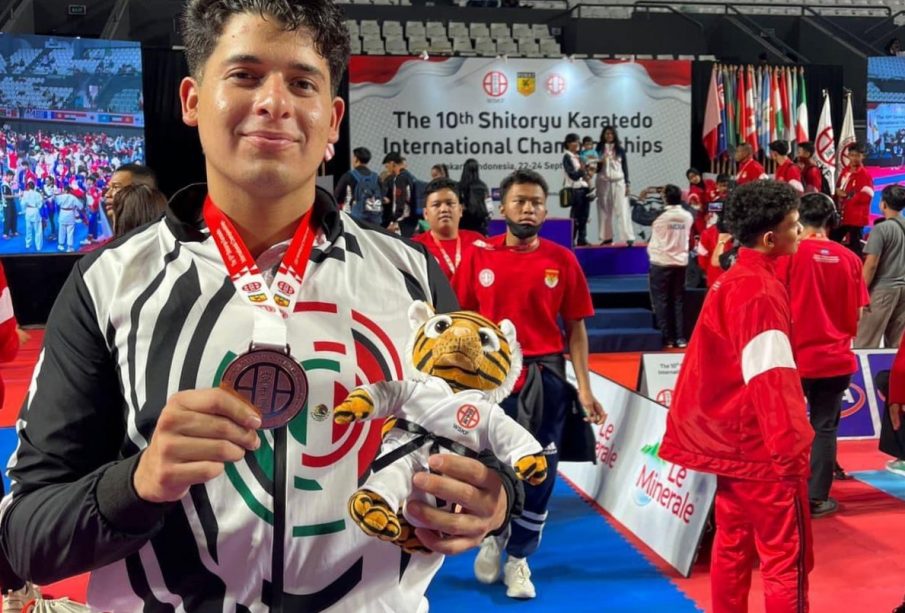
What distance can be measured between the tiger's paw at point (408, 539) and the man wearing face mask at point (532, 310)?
304 cm

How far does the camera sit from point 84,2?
14227 mm

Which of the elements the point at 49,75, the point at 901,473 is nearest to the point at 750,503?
the point at 901,473

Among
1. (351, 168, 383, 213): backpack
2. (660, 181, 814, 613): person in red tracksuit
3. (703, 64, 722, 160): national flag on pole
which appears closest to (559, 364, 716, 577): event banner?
(660, 181, 814, 613): person in red tracksuit

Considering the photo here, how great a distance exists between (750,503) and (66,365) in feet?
7.97

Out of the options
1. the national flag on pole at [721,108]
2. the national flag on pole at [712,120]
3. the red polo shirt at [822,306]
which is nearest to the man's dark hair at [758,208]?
the red polo shirt at [822,306]

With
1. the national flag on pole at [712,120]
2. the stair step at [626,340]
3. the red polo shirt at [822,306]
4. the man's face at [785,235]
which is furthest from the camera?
the national flag on pole at [712,120]

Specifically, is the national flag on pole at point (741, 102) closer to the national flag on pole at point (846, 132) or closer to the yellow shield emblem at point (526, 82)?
the national flag on pole at point (846, 132)

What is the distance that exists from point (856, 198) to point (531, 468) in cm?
1329

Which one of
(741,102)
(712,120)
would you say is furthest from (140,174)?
(741,102)

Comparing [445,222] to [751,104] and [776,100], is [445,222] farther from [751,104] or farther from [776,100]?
[776,100]

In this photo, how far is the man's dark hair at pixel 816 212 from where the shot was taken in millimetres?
5039

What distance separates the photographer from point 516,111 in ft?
47.6

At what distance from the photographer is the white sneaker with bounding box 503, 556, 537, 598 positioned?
13.3 feet

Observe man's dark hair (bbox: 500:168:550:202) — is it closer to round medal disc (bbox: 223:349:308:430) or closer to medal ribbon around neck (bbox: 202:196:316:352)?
medal ribbon around neck (bbox: 202:196:316:352)
